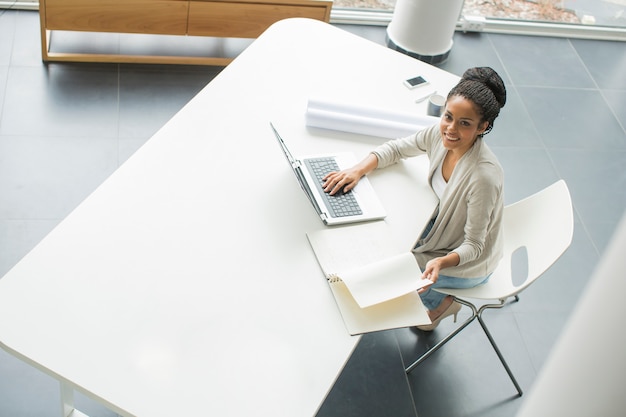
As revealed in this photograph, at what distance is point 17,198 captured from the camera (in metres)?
3.19

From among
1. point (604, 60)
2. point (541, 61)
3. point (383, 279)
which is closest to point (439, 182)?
point (383, 279)

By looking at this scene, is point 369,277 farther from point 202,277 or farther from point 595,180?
point 595,180

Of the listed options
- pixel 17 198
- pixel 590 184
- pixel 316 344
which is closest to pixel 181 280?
pixel 316 344

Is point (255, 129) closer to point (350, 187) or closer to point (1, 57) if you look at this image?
point (350, 187)

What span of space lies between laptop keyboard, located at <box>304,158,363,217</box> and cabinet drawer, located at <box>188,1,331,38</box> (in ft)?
5.87

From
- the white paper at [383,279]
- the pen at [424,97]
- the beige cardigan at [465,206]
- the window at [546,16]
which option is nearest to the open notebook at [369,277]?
the white paper at [383,279]

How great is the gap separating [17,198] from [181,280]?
1.56m

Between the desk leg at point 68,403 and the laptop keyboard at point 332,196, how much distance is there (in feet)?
→ 3.32

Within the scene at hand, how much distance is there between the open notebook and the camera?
1996 millimetres

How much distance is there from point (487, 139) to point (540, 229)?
1.62 meters

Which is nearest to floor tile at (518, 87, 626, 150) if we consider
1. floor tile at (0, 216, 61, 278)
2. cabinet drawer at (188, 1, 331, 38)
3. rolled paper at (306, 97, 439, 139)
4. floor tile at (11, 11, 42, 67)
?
cabinet drawer at (188, 1, 331, 38)

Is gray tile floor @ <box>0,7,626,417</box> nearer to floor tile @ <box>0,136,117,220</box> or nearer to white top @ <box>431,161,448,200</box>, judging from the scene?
floor tile @ <box>0,136,117,220</box>

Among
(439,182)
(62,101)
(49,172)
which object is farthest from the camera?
(62,101)

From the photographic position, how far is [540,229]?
8.21 feet
